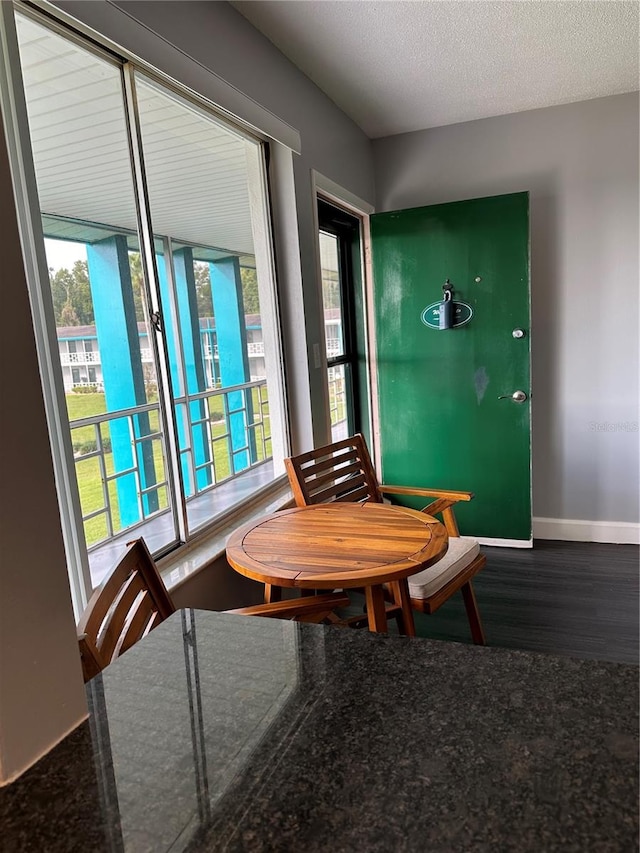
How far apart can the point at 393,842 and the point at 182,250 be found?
15.9ft

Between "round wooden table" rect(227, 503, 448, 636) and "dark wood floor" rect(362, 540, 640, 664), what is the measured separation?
0.80m

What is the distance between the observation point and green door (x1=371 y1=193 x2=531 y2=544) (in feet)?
10.6

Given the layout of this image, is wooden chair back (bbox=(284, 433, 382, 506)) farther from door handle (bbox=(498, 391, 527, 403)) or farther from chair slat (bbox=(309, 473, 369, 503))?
door handle (bbox=(498, 391, 527, 403))

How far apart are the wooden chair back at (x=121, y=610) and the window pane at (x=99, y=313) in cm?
118

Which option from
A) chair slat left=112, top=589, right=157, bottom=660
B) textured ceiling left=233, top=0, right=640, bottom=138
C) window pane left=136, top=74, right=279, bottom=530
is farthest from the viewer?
window pane left=136, top=74, right=279, bottom=530

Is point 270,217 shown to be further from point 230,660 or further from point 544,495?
point 544,495

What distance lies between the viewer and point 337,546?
1703mm

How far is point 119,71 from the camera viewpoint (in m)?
1.68

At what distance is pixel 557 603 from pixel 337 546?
154 centimetres

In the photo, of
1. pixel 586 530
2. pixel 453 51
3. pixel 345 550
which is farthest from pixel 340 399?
pixel 345 550

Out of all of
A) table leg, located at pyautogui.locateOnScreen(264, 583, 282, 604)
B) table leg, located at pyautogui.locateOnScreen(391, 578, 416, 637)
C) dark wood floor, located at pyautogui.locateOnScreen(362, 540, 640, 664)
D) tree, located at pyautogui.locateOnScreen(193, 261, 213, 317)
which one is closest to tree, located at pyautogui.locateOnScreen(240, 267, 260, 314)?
tree, located at pyautogui.locateOnScreen(193, 261, 213, 317)

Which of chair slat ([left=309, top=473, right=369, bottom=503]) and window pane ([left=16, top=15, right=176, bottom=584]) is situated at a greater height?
window pane ([left=16, top=15, right=176, bottom=584])

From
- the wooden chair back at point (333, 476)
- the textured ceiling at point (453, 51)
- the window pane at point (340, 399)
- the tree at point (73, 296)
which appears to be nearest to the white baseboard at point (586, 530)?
the window pane at point (340, 399)

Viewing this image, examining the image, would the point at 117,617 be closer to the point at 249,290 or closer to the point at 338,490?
the point at 338,490
